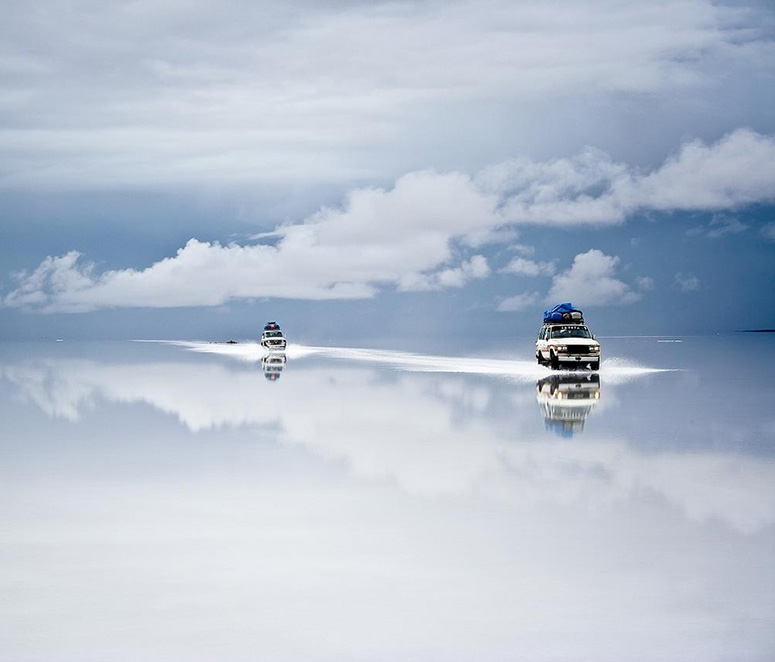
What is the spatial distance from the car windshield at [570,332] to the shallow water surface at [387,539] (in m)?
25.6

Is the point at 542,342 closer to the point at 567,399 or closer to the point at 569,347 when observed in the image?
the point at 569,347

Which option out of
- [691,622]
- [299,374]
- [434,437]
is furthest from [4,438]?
[299,374]

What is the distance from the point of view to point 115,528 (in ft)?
34.8

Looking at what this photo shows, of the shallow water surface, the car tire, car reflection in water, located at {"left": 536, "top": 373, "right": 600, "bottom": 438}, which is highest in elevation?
the car tire

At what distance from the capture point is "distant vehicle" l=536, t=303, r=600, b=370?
4428 cm

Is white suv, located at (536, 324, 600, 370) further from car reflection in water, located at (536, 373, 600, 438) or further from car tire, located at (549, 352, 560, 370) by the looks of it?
car reflection in water, located at (536, 373, 600, 438)

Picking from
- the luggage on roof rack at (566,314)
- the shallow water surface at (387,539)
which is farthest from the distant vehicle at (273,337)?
the shallow water surface at (387,539)

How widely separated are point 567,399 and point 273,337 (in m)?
56.2

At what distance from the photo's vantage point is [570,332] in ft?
158

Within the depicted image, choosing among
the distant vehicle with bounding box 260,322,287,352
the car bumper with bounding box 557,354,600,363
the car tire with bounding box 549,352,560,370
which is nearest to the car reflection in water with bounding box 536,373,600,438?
the car bumper with bounding box 557,354,600,363

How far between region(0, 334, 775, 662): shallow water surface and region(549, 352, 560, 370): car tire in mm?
23554

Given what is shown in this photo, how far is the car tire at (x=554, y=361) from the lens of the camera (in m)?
45.6

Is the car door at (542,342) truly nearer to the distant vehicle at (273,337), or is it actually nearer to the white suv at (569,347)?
the white suv at (569,347)

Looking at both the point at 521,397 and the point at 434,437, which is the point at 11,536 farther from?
the point at 521,397
